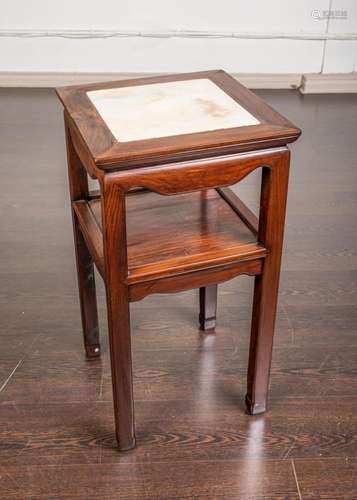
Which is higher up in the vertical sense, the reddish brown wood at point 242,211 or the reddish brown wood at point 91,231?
the reddish brown wood at point 242,211

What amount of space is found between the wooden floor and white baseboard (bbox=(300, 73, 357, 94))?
123 cm

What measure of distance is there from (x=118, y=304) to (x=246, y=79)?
8.13 feet

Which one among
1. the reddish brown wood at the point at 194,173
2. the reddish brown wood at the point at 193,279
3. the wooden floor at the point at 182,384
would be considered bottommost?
the wooden floor at the point at 182,384

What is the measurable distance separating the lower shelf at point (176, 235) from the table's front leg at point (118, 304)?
1.4 inches

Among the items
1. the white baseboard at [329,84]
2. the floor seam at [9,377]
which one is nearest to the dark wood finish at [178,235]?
the floor seam at [9,377]

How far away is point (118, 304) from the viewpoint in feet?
3.79

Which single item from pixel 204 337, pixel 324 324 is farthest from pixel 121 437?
pixel 324 324

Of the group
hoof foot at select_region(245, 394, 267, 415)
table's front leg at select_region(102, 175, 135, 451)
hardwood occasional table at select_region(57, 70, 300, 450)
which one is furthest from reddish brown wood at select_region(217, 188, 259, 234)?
hoof foot at select_region(245, 394, 267, 415)

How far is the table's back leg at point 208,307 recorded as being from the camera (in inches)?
64.9

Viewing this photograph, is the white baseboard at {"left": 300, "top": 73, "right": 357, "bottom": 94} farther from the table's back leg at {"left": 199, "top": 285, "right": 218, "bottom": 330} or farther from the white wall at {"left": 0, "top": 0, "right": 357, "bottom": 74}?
the table's back leg at {"left": 199, "top": 285, "right": 218, "bottom": 330}

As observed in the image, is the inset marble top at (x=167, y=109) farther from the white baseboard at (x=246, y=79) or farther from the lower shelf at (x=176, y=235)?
the white baseboard at (x=246, y=79)

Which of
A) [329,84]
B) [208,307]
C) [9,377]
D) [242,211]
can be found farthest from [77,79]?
[242,211]

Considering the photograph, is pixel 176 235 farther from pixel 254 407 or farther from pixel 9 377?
pixel 9 377

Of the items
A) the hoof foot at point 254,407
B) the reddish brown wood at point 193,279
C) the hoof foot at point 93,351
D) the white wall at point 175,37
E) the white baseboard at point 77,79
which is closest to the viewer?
the reddish brown wood at point 193,279
